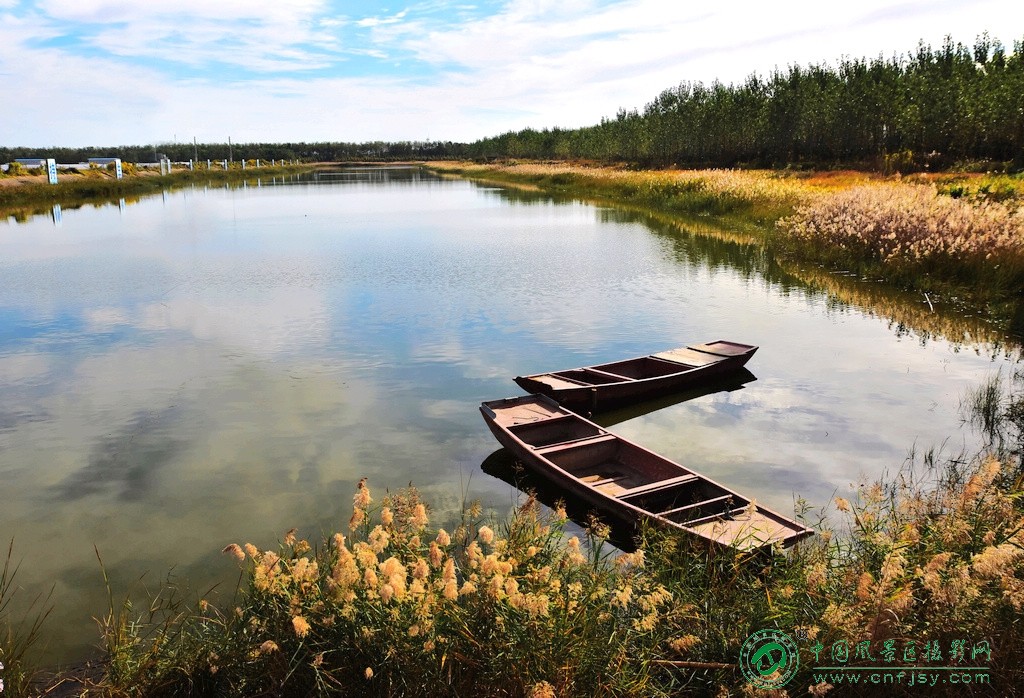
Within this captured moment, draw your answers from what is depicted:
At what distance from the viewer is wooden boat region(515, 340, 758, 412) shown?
1125cm

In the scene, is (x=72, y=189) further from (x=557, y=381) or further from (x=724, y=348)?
(x=724, y=348)

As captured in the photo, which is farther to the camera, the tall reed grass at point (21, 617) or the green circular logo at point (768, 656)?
the tall reed grass at point (21, 617)

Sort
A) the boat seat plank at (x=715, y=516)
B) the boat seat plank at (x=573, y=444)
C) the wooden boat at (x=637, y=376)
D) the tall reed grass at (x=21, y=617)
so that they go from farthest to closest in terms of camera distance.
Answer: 1. the wooden boat at (x=637, y=376)
2. the boat seat plank at (x=573, y=444)
3. the boat seat plank at (x=715, y=516)
4. the tall reed grass at (x=21, y=617)

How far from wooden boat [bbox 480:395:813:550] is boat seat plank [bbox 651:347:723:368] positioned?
3126 millimetres

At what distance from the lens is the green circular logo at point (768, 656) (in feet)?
15.3

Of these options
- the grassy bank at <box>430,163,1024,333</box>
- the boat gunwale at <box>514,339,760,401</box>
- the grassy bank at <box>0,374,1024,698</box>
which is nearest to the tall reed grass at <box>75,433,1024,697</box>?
the grassy bank at <box>0,374,1024,698</box>

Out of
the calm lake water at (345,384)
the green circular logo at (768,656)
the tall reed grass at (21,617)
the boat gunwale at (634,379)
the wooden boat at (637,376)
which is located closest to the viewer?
the green circular logo at (768,656)

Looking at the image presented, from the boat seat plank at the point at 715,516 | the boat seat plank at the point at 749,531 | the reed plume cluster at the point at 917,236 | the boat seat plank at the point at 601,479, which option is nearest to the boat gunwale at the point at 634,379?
the boat seat plank at the point at 601,479

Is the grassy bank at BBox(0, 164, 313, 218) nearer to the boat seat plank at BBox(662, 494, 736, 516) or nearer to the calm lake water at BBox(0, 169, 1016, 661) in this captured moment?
the calm lake water at BBox(0, 169, 1016, 661)

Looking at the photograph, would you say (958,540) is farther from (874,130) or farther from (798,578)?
(874,130)

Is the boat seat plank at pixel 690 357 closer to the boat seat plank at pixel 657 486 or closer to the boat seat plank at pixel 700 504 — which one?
the boat seat plank at pixel 657 486

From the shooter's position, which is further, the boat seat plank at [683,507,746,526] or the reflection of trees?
the reflection of trees

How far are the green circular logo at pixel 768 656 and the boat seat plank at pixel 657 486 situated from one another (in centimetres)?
280

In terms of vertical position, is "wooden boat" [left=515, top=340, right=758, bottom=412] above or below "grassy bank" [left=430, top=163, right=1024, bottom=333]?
below
